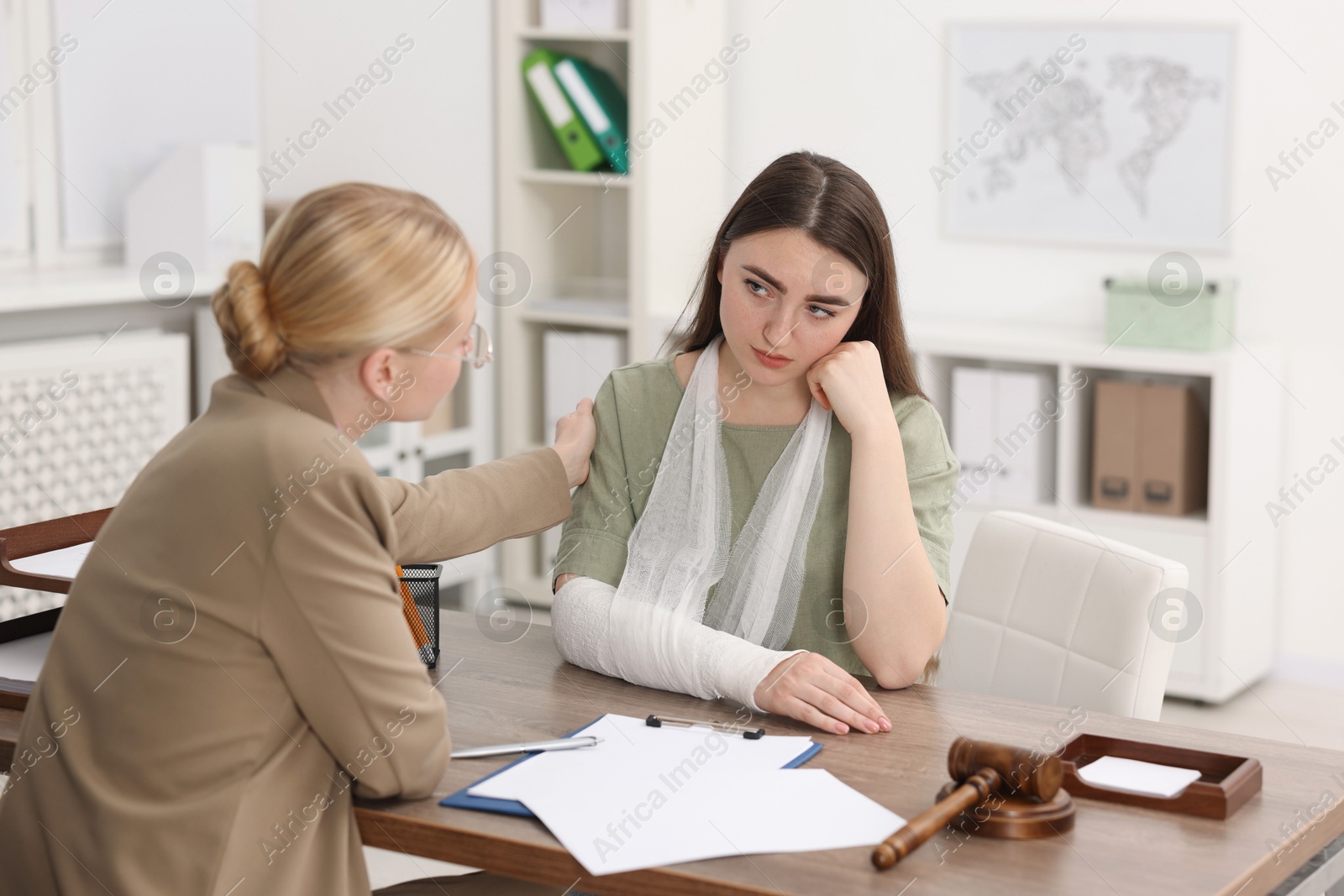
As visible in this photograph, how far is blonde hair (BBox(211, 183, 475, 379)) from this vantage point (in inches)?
49.4

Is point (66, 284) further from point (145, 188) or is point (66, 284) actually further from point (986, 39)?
point (986, 39)

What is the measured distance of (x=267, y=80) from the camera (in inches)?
149

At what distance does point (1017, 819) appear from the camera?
1265mm

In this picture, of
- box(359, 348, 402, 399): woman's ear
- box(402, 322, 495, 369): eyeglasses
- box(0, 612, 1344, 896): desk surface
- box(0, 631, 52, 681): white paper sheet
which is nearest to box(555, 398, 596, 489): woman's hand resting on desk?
box(0, 612, 1344, 896): desk surface

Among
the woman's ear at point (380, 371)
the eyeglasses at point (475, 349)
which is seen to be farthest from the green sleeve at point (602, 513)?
the woman's ear at point (380, 371)

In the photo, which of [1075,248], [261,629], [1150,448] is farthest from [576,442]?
[1075,248]

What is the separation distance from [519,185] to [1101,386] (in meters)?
1.86

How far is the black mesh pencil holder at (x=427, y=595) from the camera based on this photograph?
176 centimetres

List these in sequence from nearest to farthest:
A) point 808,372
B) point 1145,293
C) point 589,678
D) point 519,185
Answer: point 589,678 < point 808,372 < point 1145,293 < point 519,185

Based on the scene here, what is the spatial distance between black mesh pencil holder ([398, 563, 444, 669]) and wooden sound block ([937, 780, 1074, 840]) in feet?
2.43

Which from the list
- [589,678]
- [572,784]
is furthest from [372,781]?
[589,678]

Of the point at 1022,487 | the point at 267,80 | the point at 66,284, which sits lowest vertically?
the point at 1022,487

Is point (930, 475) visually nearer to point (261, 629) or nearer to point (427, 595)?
point (427, 595)

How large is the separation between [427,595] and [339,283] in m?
0.63
